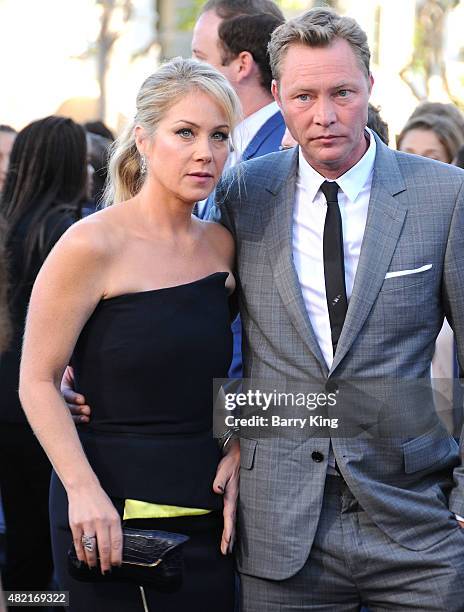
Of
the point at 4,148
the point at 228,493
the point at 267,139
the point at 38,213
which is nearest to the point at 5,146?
the point at 4,148

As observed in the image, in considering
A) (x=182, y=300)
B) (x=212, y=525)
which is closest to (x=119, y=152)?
(x=182, y=300)

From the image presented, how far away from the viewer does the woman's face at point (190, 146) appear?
338 cm

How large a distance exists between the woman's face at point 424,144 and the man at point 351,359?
10.6 ft

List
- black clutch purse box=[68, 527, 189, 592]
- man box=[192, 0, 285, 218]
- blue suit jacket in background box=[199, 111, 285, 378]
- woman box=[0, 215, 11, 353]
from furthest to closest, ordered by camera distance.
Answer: man box=[192, 0, 285, 218], blue suit jacket in background box=[199, 111, 285, 378], black clutch purse box=[68, 527, 189, 592], woman box=[0, 215, 11, 353]

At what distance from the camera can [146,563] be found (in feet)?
10.3

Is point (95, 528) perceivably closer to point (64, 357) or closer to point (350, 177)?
point (64, 357)

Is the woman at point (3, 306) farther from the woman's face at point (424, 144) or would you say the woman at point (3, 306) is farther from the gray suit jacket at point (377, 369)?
the woman's face at point (424, 144)

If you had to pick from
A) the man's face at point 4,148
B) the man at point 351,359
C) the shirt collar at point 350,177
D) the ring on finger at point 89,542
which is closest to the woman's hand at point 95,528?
the ring on finger at point 89,542

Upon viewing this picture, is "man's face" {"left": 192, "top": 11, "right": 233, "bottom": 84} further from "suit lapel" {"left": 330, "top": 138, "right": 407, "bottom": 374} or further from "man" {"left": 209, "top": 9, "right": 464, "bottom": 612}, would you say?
"suit lapel" {"left": 330, "top": 138, "right": 407, "bottom": 374}

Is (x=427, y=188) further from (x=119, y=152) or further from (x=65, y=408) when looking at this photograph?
(x=65, y=408)

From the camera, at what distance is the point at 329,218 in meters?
3.52

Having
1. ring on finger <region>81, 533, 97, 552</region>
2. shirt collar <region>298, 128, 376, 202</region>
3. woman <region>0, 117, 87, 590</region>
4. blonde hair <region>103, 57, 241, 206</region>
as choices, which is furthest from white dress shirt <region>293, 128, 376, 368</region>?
woman <region>0, 117, 87, 590</region>

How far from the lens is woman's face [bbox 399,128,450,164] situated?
6.74 m

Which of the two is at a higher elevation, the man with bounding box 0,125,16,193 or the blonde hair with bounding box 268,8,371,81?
the man with bounding box 0,125,16,193
